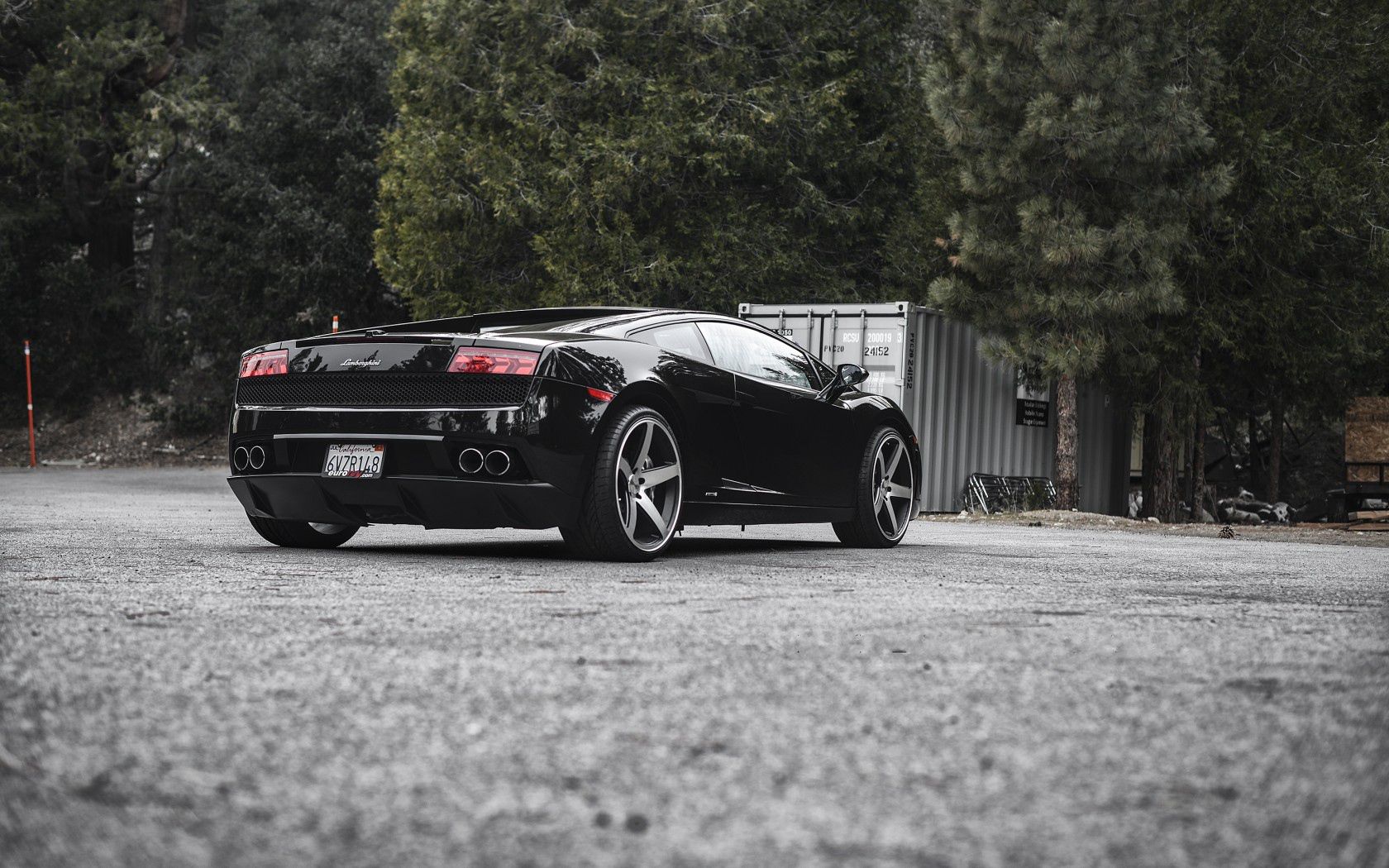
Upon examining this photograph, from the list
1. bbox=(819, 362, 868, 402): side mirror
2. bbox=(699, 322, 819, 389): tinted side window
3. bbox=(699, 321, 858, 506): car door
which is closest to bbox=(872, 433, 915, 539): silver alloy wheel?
bbox=(699, 321, 858, 506): car door

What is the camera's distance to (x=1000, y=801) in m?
2.68

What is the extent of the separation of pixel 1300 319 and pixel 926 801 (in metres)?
20.4

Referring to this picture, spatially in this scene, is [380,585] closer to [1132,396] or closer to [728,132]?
[1132,396]

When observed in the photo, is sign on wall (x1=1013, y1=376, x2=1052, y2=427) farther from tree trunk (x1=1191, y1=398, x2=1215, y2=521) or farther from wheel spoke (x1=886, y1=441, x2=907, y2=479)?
wheel spoke (x1=886, y1=441, x2=907, y2=479)

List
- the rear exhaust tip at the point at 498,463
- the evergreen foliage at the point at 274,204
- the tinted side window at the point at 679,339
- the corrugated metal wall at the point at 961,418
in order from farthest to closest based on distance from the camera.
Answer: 1. the evergreen foliage at the point at 274,204
2. the corrugated metal wall at the point at 961,418
3. the tinted side window at the point at 679,339
4. the rear exhaust tip at the point at 498,463

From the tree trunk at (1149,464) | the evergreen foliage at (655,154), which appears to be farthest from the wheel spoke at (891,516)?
the evergreen foliage at (655,154)

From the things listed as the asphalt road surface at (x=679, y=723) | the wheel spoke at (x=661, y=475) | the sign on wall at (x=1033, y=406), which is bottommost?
the asphalt road surface at (x=679, y=723)

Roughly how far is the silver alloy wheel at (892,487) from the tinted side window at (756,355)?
779 mm

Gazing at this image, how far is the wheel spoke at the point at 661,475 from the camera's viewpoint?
785 cm

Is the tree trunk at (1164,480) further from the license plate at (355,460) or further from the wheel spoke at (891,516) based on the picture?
the license plate at (355,460)

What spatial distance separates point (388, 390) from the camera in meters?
7.66

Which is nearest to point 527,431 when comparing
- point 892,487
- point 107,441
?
point 892,487

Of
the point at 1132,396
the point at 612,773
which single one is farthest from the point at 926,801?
the point at 1132,396

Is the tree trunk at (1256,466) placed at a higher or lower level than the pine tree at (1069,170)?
lower
